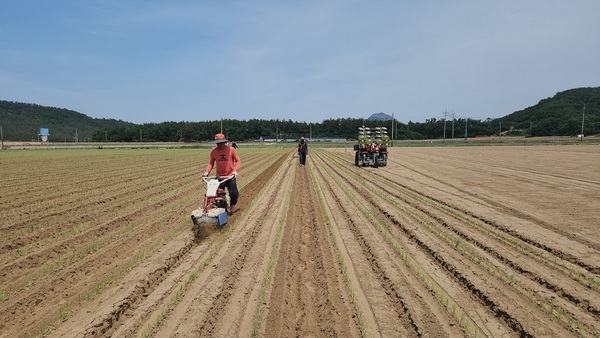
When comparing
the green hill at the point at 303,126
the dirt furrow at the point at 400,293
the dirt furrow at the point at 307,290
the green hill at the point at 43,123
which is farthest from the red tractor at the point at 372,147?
the green hill at the point at 43,123

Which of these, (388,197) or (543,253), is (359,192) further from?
(543,253)

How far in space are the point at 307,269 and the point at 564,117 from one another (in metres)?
127

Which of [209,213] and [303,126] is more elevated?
[303,126]

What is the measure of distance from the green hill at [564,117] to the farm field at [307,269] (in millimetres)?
79644

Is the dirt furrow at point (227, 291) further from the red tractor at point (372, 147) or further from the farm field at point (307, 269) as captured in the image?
the red tractor at point (372, 147)

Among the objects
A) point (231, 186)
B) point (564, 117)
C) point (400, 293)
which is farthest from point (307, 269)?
point (564, 117)

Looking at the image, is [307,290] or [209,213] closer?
[307,290]

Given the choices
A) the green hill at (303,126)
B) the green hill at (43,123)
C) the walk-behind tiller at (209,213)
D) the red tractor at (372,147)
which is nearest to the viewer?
the walk-behind tiller at (209,213)

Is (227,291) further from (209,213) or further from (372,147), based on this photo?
(372,147)

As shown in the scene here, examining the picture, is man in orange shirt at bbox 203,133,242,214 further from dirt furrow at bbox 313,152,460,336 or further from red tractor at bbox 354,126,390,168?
red tractor at bbox 354,126,390,168

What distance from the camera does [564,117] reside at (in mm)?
107000

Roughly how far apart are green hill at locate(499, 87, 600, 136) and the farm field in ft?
261

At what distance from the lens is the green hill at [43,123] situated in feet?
423

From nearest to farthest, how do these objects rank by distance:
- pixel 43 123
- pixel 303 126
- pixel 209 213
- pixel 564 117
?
pixel 209 213, pixel 564 117, pixel 303 126, pixel 43 123
